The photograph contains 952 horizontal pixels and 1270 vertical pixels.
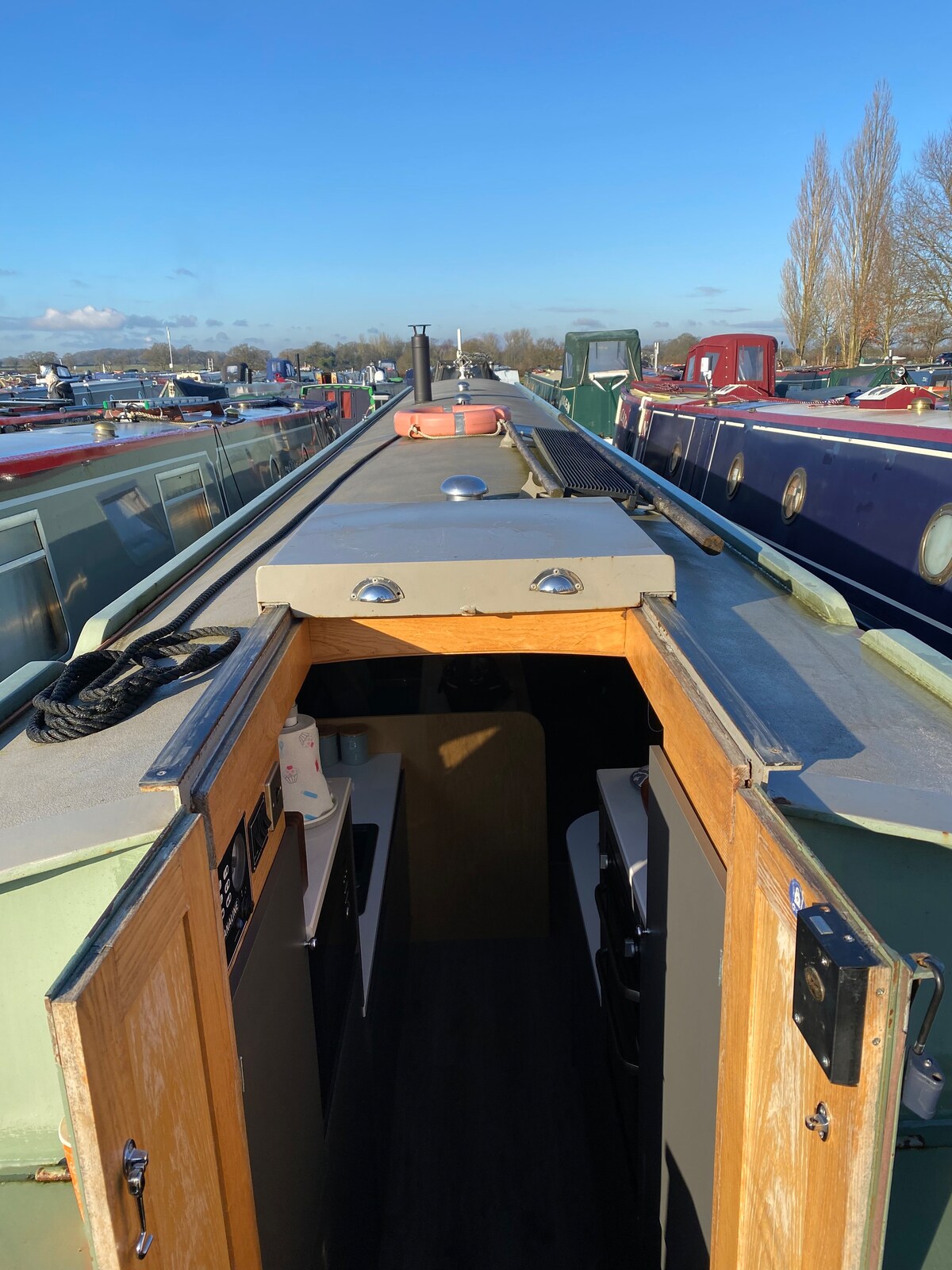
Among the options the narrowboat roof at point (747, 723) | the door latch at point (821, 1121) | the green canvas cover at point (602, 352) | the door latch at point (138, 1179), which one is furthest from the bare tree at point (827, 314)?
the door latch at point (138, 1179)

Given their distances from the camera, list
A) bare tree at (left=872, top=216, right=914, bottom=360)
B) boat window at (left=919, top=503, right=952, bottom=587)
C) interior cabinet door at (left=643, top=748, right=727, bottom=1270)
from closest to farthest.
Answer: interior cabinet door at (left=643, top=748, right=727, bottom=1270)
boat window at (left=919, top=503, right=952, bottom=587)
bare tree at (left=872, top=216, right=914, bottom=360)

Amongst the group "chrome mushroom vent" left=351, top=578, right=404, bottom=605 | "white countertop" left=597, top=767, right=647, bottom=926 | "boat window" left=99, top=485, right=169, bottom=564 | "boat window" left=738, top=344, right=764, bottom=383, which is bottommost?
"white countertop" left=597, top=767, right=647, bottom=926

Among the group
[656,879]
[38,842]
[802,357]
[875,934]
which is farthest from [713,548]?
[802,357]

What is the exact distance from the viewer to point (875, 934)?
0.97 meters

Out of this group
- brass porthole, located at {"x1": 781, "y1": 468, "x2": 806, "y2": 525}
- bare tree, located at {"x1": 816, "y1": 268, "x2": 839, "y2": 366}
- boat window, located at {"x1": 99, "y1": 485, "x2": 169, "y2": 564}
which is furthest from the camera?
bare tree, located at {"x1": 816, "y1": 268, "x2": 839, "y2": 366}

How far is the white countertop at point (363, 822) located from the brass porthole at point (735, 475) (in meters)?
A: 4.65

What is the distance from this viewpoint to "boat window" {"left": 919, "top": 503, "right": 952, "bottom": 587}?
432 cm

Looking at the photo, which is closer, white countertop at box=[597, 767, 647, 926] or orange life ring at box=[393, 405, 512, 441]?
white countertop at box=[597, 767, 647, 926]

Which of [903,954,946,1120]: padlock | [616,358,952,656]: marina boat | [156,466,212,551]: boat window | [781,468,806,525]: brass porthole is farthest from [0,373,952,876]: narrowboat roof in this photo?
[781,468,806,525]: brass porthole

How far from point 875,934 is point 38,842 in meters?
1.27

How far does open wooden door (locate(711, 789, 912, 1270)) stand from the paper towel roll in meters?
1.51

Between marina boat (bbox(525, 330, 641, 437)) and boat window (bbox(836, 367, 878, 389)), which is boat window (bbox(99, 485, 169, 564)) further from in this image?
boat window (bbox(836, 367, 878, 389))

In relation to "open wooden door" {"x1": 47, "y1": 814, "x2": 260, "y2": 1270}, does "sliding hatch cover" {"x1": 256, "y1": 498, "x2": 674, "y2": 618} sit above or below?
above

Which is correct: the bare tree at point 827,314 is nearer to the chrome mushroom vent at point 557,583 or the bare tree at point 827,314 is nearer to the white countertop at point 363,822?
the white countertop at point 363,822
